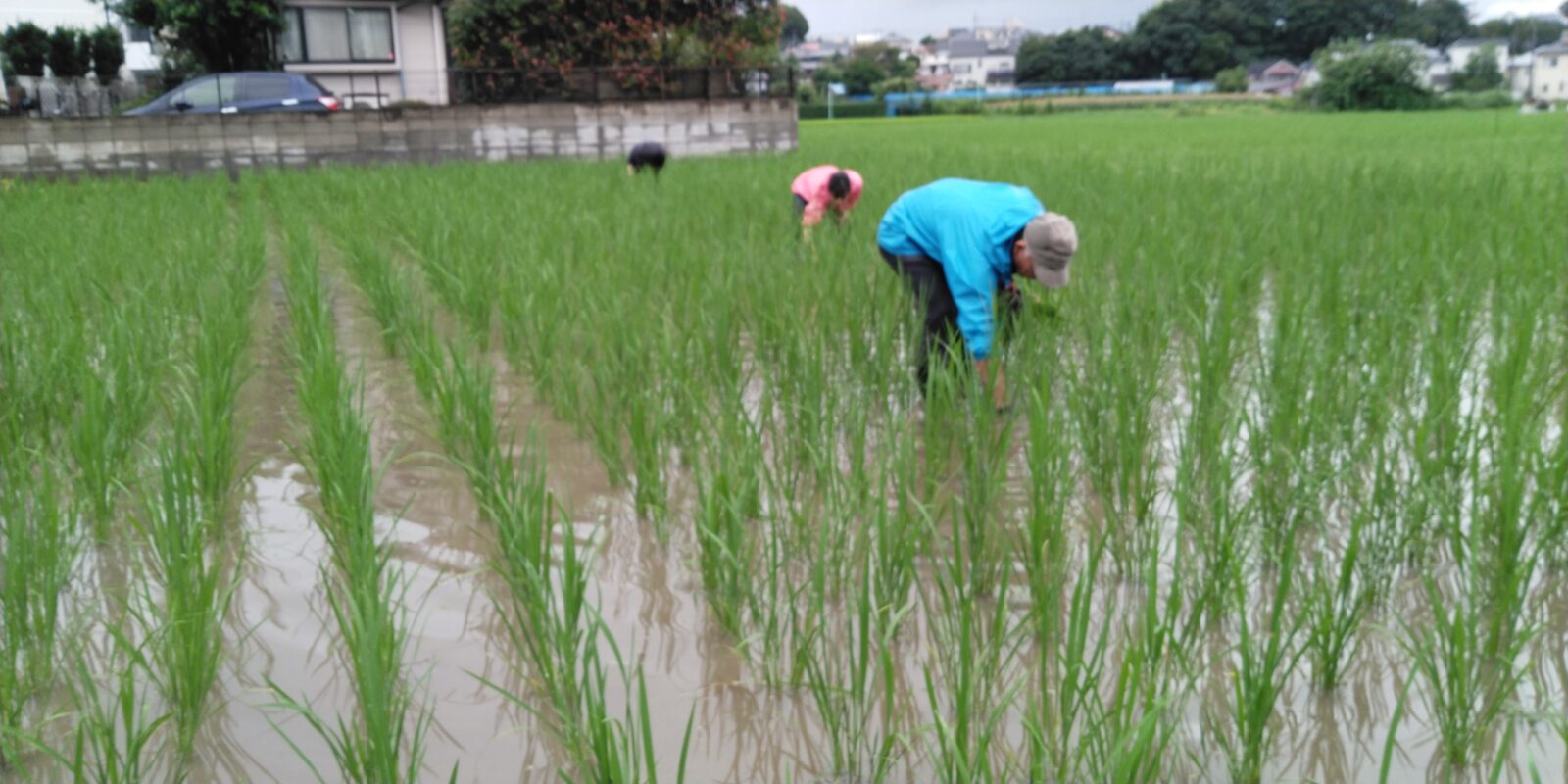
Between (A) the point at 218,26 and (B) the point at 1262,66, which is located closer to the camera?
(A) the point at 218,26

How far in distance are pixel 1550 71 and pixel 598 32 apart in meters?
48.7

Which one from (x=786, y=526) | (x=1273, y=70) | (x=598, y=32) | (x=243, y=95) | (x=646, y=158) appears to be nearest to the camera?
(x=786, y=526)

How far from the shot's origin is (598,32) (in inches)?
574

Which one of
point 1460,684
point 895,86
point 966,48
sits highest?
point 966,48

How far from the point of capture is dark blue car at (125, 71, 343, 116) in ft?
41.5

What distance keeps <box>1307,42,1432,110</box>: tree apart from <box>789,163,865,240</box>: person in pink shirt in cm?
2495

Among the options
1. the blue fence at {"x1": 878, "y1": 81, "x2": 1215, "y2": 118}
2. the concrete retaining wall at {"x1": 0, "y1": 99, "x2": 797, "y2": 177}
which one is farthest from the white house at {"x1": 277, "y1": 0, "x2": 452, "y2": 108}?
the blue fence at {"x1": 878, "y1": 81, "x2": 1215, "y2": 118}

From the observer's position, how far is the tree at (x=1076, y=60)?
52656 mm

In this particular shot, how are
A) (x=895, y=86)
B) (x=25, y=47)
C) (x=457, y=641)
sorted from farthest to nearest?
(x=895, y=86)
(x=25, y=47)
(x=457, y=641)

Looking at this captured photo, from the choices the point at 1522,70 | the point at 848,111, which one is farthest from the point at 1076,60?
the point at 1522,70

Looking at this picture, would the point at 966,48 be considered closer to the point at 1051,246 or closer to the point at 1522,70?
the point at 1522,70

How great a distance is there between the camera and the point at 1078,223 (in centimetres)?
540

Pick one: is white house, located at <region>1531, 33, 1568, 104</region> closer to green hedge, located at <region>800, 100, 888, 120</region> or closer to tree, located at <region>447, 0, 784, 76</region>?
green hedge, located at <region>800, 100, 888, 120</region>

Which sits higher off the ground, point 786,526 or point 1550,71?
point 1550,71
